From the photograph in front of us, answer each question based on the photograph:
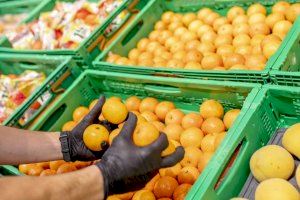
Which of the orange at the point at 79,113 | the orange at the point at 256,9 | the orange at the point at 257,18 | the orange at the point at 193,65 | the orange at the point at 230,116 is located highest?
the orange at the point at 256,9

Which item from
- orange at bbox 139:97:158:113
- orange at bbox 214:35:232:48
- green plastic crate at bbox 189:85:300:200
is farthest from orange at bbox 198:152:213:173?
orange at bbox 214:35:232:48

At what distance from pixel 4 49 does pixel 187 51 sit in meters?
2.25

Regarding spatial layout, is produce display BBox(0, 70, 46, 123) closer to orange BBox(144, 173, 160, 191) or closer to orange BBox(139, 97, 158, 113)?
orange BBox(139, 97, 158, 113)

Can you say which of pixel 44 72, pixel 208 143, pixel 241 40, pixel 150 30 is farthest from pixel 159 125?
pixel 44 72

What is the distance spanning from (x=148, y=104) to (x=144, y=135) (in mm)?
1038

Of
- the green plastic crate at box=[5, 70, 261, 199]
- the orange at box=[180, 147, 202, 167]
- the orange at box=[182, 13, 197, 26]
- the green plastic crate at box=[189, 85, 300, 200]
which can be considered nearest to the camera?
the green plastic crate at box=[189, 85, 300, 200]

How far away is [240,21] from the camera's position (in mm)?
3400

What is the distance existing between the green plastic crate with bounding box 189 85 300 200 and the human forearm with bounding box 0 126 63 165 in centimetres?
105

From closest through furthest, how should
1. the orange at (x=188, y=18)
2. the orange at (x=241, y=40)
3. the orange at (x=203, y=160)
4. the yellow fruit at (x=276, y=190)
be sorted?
the yellow fruit at (x=276, y=190) < the orange at (x=203, y=160) < the orange at (x=241, y=40) < the orange at (x=188, y=18)

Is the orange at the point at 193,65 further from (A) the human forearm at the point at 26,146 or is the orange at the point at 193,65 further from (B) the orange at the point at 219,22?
(A) the human forearm at the point at 26,146

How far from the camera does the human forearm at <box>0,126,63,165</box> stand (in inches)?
95.3

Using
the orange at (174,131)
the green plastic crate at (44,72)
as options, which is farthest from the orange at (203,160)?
the green plastic crate at (44,72)

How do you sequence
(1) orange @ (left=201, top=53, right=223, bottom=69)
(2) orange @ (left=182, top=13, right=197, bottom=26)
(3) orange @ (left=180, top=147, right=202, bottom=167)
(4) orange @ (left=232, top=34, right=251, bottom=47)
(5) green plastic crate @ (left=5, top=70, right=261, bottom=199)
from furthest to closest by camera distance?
(2) orange @ (left=182, top=13, right=197, bottom=26) → (4) orange @ (left=232, top=34, right=251, bottom=47) → (1) orange @ (left=201, top=53, right=223, bottom=69) → (5) green plastic crate @ (left=5, top=70, right=261, bottom=199) → (3) orange @ (left=180, top=147, right=202, bottom=167)

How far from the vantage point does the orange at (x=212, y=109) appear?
8.86 feet
